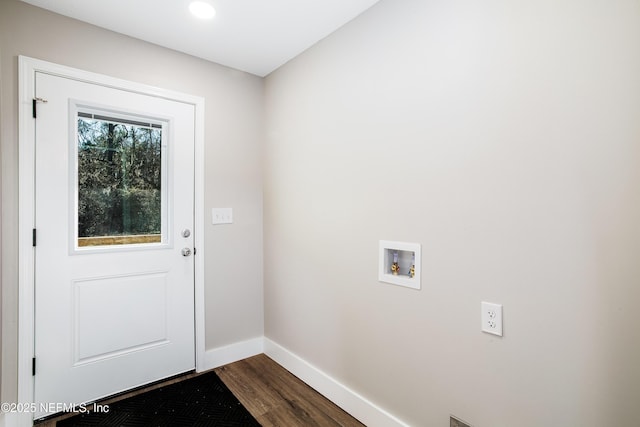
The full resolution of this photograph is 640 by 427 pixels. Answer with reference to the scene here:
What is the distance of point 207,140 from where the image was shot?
2.51m

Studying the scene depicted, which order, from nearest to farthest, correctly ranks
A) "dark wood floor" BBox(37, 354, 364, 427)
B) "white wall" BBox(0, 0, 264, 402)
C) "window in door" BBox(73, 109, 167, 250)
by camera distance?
"white wall" BBox(0, 0, 264, 402)
"dark wood floor" BBox(37, 354, 364, 427)
"window in door" BBox(73, 109, 167, 250)

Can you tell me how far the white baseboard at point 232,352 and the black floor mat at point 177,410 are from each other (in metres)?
0.26

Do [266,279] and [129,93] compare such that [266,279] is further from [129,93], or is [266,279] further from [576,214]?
[576,214]

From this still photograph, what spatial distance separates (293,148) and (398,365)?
1620 mm

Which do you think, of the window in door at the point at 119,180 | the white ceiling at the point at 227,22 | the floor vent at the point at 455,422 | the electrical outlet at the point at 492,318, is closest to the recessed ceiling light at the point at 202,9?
the white ceiling at the point at 227,22

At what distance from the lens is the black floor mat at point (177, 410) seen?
1.89 metres

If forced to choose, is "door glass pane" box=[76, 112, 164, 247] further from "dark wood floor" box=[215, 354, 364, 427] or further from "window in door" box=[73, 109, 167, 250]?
"dark wood floor" box=[215, 354, 364, 427]

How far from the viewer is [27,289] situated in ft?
6.06

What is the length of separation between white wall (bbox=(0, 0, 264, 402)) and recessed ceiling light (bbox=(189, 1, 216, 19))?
55 centimetres

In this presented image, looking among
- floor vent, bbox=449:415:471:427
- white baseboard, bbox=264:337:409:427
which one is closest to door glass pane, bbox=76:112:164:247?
white baseboard, bbox=264:337:409:427

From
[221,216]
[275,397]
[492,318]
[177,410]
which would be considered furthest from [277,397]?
[492,318]

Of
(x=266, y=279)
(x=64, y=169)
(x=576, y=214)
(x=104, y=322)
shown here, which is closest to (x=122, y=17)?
(x=64, y=169)

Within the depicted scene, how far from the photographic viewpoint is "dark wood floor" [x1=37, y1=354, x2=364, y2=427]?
1915 mm

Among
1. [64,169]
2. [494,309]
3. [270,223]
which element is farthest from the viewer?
[270,223]
